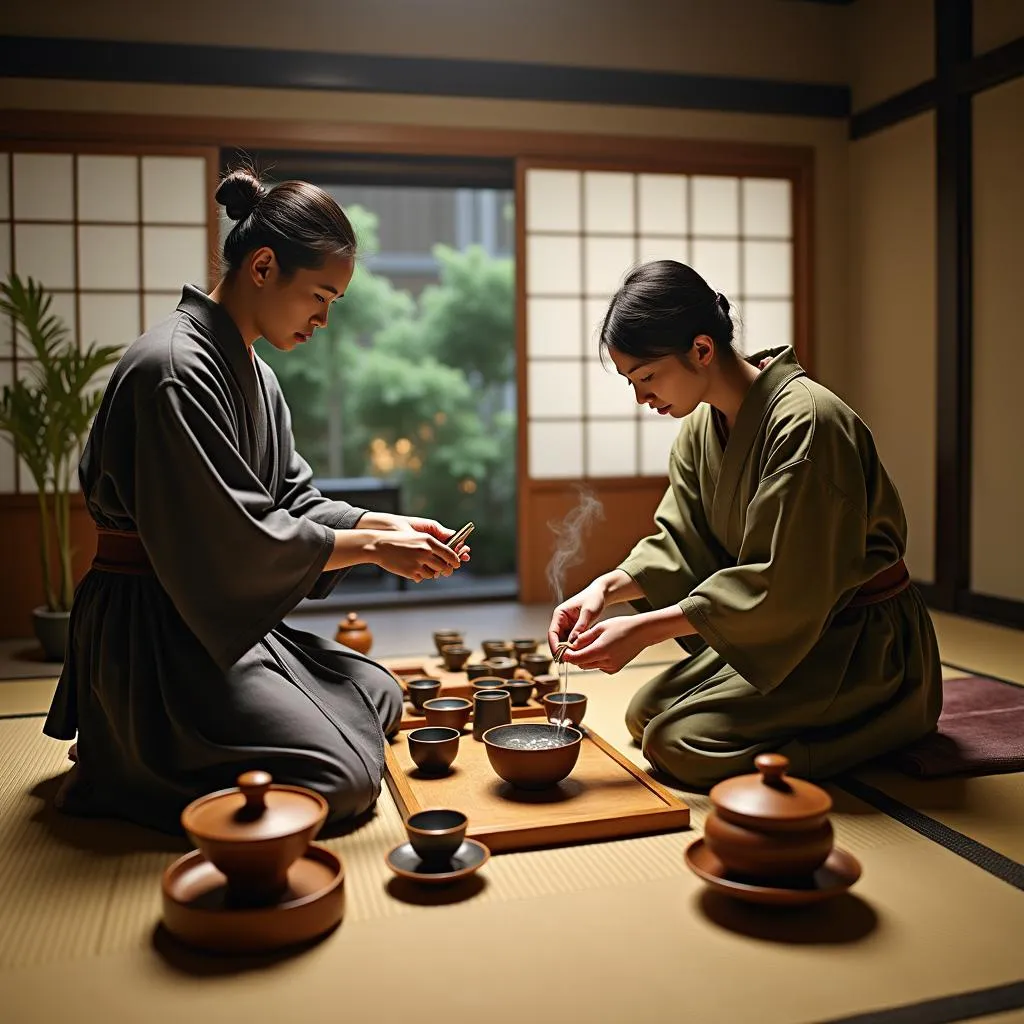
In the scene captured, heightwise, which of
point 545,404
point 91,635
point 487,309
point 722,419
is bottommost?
point 91,635

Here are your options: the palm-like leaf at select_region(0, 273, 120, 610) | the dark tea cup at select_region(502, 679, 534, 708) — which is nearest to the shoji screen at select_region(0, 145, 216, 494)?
the palm-like leaf at select_region(0, 273, 120, 610)

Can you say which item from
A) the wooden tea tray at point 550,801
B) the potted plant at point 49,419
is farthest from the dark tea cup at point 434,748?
the potted plant at point 49,419

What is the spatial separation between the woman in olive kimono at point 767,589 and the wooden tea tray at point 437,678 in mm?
440

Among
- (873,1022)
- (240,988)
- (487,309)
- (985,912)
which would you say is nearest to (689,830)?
(985,912)

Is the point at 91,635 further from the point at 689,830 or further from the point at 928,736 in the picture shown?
the point at 928,736

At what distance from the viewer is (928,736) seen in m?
2.80

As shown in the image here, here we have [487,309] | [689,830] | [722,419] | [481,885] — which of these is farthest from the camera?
[487,309]

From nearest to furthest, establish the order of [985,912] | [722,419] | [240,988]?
1. [240,988]
2. [985,912]
3. [722,419]

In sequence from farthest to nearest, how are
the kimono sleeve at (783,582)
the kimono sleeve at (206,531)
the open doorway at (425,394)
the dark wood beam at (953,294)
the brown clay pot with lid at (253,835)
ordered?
the open doorway at (425,394), the dark wood beam at (953,294), the kimono sleeve at (783,582), the kimono sleeve at (206,531), the brown clay pot with lid at (253,835)

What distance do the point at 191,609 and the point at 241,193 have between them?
0.96 m

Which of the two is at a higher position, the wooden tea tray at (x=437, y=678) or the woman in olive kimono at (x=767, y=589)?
the woman in olive kimono at (x=767, y=589)

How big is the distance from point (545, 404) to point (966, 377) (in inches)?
84.6

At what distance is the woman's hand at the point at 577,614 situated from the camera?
8.64 feet

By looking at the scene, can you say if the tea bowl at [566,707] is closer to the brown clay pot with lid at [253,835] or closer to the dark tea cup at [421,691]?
the dark tea cup at [421,691]
